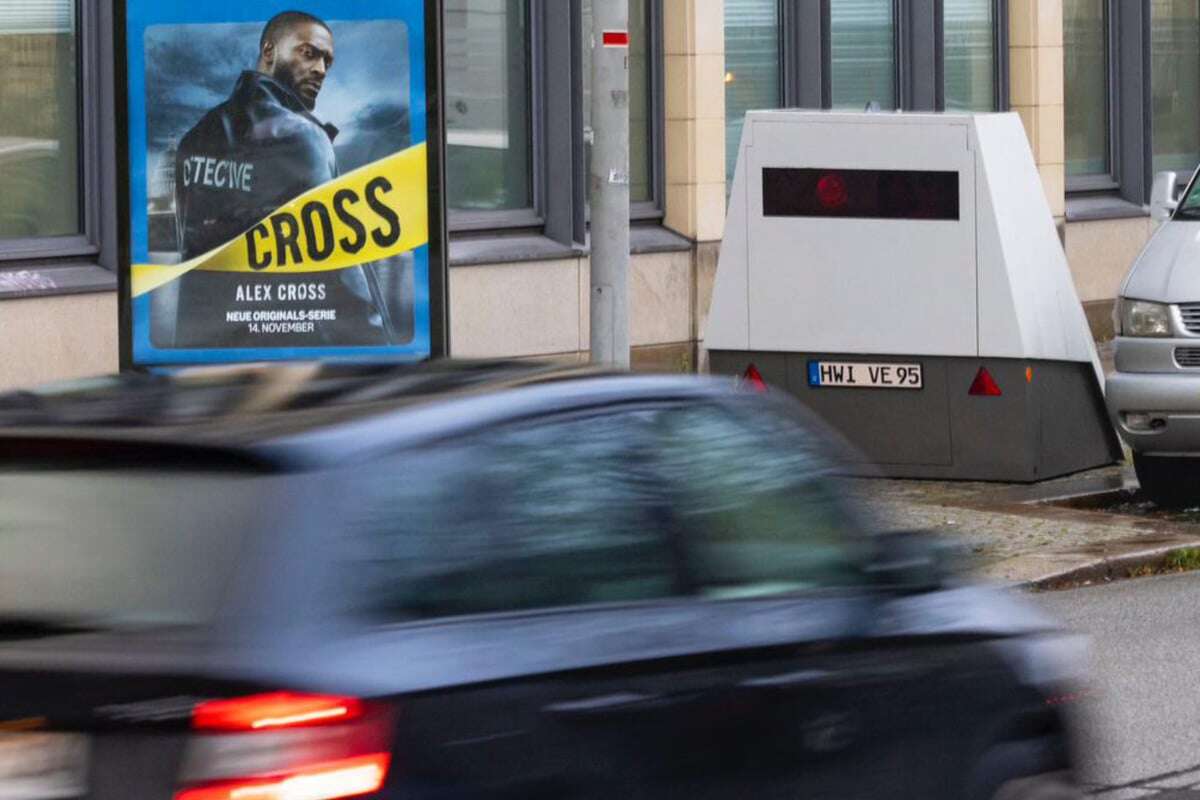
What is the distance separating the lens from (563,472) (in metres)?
4.43

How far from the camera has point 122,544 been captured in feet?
13.5

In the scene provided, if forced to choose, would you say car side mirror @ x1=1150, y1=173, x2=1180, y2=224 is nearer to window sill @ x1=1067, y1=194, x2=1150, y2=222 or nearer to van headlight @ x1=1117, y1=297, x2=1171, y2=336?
van headlight @ x1=1117, y1=297, x2=1171, y2=336

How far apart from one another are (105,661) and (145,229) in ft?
24.4

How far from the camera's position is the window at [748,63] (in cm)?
2003

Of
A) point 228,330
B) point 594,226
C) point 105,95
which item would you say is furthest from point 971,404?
point 105,95

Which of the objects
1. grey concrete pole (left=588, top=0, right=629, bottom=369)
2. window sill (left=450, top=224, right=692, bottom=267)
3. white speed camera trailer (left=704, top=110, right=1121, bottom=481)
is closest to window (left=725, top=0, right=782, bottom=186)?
window sill (left=450, top=224, right=692, bottom=267)

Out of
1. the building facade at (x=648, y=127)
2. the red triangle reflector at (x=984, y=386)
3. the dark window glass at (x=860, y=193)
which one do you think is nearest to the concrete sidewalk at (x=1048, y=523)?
the red triangle reflector at (x=984, y=386)

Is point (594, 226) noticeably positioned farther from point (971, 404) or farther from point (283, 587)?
point (283, 587)

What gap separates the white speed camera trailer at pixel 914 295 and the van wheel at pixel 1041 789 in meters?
8.61

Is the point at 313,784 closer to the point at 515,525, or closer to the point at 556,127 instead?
the point at 515,525

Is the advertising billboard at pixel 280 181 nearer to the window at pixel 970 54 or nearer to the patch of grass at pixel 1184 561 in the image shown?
the patch of grass at pixel 1184 561

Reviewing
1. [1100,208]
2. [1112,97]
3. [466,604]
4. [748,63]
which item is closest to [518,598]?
[466,604]

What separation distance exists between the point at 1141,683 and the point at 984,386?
495 cm

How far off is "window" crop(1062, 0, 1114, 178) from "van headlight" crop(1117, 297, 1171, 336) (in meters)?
10.0
